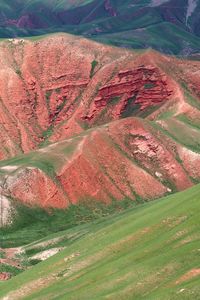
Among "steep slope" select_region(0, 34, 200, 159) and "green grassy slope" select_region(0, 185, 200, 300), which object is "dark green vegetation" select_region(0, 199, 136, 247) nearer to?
"green grassy slope" select_region(0, 185, 200, 300)

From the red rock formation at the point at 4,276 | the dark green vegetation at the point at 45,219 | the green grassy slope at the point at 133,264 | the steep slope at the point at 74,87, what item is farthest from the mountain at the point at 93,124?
the green grassy slope at the point at 133,264

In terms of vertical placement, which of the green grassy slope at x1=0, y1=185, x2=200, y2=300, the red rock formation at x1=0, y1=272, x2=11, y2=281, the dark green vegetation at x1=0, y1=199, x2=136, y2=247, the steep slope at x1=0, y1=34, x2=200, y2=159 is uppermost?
the steep slope at x1=0, y1=34, x2=200, y2=159

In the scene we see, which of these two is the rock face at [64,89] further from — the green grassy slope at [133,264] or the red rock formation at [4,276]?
the green grassy slope at [133,264]

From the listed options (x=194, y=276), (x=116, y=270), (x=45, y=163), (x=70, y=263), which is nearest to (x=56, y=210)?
(x=45, y=163)

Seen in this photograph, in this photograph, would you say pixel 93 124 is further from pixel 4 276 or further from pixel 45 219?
pixel 4 276

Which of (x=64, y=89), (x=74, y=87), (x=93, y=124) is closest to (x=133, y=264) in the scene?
(x=93, y=124)

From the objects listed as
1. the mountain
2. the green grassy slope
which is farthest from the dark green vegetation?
the green grassy slope

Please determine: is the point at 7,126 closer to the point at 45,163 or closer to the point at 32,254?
the point at 45,163
